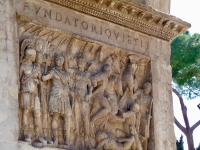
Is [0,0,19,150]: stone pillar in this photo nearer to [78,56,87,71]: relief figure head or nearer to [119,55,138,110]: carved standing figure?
[78,56,87,71]: relief figure head

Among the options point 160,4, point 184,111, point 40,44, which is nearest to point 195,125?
point 184,111

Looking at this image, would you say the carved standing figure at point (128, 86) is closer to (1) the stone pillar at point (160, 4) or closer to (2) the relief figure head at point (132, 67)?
(2) the relief figure head at point (132, 67)

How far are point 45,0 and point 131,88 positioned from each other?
2.15 m

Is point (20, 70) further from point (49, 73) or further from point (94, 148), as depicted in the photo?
point (94, 148)

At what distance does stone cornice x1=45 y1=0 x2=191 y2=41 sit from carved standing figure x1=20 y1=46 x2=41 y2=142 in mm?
1137

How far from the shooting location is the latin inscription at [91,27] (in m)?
9.98

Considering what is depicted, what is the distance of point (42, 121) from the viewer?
9.61 meters

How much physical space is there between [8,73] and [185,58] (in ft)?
32.4

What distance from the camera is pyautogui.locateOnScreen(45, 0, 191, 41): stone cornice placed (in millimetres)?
10508

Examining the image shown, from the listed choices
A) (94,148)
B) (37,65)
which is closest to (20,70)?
(37,65)

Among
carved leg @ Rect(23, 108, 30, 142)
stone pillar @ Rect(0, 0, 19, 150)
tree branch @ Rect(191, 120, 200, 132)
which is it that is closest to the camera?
stone pillar @ Rect(0, 0, 19, 150)

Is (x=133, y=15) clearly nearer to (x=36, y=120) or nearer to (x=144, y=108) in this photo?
(x=144, y=108)

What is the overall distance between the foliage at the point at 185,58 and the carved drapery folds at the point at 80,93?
23.6 feet

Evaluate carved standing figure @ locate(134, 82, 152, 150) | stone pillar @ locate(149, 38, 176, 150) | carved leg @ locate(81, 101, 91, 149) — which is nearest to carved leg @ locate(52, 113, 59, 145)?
carved leg @ locate(81, 101, 91, 149)
